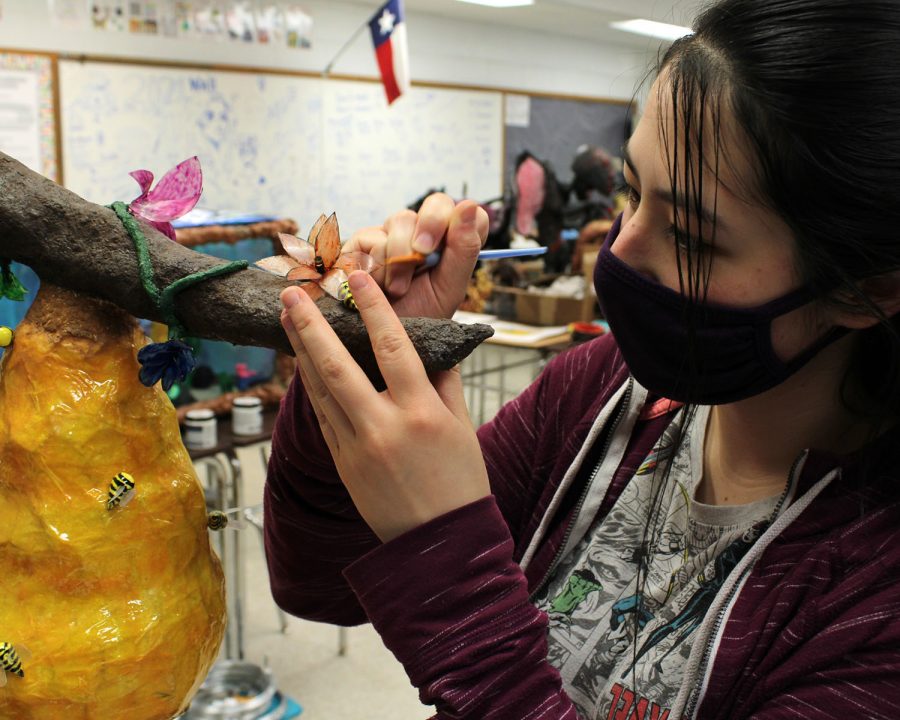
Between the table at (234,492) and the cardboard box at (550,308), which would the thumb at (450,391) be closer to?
the table at (234,492)

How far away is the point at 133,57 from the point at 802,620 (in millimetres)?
4684

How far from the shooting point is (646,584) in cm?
97

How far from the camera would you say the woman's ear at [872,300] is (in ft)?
2.68

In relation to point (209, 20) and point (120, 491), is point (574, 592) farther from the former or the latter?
point (209, 20)

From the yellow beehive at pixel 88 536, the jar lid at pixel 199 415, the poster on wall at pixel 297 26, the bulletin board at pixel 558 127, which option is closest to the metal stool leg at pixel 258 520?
the jar lid at pixel 199 415

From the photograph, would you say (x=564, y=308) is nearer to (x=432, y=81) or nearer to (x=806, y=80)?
(x=432, y=81)

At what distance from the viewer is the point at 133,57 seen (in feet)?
15.1

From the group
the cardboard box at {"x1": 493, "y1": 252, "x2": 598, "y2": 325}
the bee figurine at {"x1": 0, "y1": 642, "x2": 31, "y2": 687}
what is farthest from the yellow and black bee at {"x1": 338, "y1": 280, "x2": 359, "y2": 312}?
the cardboard box at {"x1": 493, "y1": 252, "x2": 598, "y2": 325}

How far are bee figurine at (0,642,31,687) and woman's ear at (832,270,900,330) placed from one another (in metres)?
0.80

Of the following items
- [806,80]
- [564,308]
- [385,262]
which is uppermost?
[806,80]

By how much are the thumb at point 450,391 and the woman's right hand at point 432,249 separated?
12cm

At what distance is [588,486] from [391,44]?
3.80m

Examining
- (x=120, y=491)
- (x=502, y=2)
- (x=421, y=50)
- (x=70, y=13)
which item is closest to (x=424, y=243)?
(x=120, y=491)

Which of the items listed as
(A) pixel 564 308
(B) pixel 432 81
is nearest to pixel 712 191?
(A) pixel 564 308
